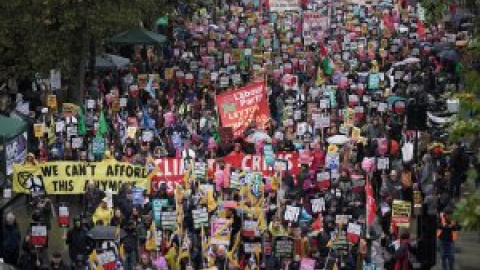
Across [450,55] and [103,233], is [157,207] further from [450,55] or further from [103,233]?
[450,55]

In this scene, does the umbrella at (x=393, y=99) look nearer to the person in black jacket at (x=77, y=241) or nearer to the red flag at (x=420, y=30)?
the person in black jacket at (x=77, y=241)

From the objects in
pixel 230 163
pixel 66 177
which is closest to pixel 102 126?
pixel 230 163

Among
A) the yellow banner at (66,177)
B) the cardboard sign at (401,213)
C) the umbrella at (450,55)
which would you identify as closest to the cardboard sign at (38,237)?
the yellow banner at (66,177)

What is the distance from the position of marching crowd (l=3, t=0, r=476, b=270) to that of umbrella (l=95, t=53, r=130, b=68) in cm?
40

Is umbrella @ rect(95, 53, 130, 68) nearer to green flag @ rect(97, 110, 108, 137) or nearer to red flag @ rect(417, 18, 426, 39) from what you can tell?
green flag @ rect(97, 110, 108, 137)

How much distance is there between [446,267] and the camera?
66.0 feet

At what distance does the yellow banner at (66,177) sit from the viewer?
21.9 m

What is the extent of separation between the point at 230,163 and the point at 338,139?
10.3ft

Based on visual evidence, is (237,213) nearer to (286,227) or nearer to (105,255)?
(286,227)

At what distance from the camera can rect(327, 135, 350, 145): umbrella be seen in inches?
1025

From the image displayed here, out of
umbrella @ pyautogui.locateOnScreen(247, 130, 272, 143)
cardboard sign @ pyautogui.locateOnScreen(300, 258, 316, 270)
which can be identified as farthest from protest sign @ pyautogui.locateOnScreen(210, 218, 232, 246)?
umbrella @ pyautogui.locateOnScreen(247, 130, 272, 143)

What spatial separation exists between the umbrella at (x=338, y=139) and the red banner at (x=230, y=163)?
178cm

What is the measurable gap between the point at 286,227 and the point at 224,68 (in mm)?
20014

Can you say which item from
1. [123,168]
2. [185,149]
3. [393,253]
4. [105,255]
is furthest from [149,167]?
[393,253]
